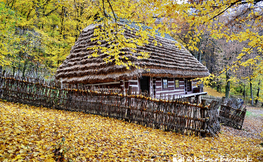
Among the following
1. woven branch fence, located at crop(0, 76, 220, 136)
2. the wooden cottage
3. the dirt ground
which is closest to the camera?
woven branch fence, located at crop(0, 76, 220, 136)

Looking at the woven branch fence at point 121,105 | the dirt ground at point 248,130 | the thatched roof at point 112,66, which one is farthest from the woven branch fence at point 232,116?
the thatched roof at point 112,66

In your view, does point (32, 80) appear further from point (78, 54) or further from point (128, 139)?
point (128, 139)

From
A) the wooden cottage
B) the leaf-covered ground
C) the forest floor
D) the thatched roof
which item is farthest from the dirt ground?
the thatched roof

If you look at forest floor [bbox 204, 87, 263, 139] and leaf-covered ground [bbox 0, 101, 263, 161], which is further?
forest floor [bbox 204, 87, 263, 139]

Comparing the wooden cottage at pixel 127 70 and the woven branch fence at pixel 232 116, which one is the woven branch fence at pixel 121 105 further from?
the woven branch fence at pixel 232 116

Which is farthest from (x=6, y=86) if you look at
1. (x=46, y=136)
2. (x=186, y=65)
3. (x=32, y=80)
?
(x=186, y=65)

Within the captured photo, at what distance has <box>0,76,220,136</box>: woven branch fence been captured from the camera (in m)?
6.01

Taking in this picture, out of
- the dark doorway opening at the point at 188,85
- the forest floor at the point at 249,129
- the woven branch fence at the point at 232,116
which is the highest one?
the dark doorway opening at the point at 188,85

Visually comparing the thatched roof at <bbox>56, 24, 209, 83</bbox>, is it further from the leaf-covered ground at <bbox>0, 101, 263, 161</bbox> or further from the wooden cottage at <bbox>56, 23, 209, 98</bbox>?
the leaf-covered ground at <bbox>0, 101, 263, 161</bbox>

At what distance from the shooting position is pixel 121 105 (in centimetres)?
708

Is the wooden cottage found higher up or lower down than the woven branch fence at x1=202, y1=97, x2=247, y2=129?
higher up

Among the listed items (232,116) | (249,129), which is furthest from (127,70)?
(249,129)

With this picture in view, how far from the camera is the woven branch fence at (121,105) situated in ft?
19.7

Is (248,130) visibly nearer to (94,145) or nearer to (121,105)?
(121,105)
